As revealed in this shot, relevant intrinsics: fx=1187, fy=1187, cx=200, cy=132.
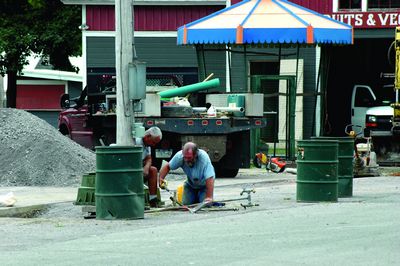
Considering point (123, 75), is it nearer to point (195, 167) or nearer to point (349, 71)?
point (195, 167)

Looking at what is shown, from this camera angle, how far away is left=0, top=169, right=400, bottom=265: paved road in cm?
1205

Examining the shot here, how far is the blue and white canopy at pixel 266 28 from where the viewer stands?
2862cm

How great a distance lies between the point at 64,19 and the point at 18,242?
29637mm

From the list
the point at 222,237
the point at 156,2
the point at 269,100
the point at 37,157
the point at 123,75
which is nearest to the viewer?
the point at 222,237

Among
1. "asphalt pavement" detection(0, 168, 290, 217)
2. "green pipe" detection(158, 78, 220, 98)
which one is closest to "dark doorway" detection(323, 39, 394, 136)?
"asphalt pavement" detection(0, 168, 290, 217)

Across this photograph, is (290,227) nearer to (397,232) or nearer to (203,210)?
(397,232)

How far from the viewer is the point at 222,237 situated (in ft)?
45.6

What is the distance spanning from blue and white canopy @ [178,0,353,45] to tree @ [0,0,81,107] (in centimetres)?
1368

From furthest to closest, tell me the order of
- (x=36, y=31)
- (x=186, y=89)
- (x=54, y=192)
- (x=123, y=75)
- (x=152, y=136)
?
(x=36, y=31) → (x=186, y=89) → (x=54, y=192) → (x=123, y=75) → (x=152, y=136)

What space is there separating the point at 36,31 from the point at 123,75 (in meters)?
23.6

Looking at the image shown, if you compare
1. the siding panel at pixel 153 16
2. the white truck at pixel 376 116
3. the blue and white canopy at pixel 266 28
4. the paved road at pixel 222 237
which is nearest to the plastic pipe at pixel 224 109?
the blue and white canopy at pixel 266 28

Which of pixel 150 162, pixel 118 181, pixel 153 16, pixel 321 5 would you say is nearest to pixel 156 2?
pixel 153 16

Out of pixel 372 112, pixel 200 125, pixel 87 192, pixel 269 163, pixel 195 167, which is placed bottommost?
pixel 269 163

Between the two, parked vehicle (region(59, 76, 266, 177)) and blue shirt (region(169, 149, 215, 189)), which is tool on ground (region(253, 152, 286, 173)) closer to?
parked vehicle (region(59, 76, 266, 177))
